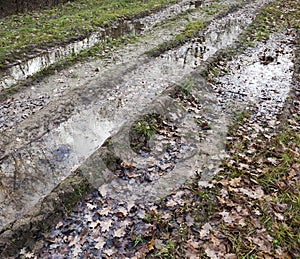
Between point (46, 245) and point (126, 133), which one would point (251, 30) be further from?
point (46, 245)

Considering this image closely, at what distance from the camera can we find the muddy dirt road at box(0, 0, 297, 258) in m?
4.32

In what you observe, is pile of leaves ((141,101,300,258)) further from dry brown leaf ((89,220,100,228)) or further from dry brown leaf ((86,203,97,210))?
dry brown leaf ((86,203,97,210))

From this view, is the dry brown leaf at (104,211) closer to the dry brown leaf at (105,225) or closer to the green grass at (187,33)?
the dry brown leaf at (105,225)

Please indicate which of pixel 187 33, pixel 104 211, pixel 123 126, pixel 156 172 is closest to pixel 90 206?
pixel 104 211

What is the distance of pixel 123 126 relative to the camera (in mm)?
5812

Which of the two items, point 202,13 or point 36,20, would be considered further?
point 202,13

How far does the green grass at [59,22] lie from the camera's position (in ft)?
32.2

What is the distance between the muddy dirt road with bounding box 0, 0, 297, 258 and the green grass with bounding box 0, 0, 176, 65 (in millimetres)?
2145

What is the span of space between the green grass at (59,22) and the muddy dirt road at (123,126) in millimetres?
2145

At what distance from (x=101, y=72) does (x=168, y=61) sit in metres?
2.22

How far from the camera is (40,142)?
18.7 ft

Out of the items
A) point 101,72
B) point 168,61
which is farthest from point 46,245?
point 168,61

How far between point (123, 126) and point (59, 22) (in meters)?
8.20

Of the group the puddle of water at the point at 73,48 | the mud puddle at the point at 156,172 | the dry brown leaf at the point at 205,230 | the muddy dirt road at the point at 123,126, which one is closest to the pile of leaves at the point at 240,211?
the dry brown leaf at the point at 205,230
